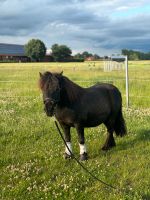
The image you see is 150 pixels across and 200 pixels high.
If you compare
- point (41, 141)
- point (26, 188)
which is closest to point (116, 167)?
point (26, 188)

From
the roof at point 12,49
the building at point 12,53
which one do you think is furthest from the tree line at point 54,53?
the roof at point 12,49

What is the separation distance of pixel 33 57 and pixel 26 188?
108 metres

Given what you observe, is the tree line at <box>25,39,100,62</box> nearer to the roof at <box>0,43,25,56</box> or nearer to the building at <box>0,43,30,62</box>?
the building at <box>0,43,30,62</box>

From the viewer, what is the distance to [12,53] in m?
123

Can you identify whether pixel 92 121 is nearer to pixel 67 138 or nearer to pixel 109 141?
pixel 67 138

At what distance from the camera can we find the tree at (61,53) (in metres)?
107

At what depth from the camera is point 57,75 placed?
23.0 ft

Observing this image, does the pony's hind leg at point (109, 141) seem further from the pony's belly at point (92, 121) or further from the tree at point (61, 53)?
the tree at point (61, 53)

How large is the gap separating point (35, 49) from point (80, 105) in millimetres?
106627

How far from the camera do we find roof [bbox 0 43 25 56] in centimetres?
12235

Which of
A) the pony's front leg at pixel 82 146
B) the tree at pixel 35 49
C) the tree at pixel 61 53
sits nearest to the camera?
the pony's front leg at pixel 82 146

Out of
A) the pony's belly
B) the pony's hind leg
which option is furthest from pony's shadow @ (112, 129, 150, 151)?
the pony's belly

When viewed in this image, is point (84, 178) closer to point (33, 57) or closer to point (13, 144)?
point (13, 144)

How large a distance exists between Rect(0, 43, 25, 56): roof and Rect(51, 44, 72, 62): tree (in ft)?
47.8
